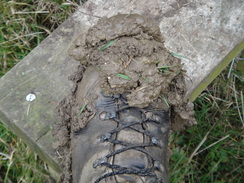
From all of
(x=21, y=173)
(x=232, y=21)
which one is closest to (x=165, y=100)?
(x=232, y=21)

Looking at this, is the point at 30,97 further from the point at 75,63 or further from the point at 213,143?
the point at 213,143

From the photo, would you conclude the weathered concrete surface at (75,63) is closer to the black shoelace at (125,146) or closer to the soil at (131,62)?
the soil at (131,62)

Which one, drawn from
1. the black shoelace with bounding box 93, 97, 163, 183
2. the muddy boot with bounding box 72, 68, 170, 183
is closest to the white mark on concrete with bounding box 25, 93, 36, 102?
the muddy boot with bounding box 72, 68, 170, 183

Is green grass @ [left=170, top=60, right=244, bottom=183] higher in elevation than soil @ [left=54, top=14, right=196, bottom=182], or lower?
lower

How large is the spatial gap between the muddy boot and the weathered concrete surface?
35cm

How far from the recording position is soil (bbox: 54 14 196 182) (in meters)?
1.41

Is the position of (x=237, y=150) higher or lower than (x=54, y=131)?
lower

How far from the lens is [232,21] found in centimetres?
202

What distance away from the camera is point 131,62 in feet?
4.64

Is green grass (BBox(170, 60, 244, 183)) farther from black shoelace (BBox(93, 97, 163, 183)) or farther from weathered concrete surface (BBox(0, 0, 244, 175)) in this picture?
black shoelace (BBox(93, 97, 163, 183))

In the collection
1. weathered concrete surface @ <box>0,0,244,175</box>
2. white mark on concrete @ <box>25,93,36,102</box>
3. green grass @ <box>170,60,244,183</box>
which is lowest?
green grass @ <box>170,60,244,183</box>

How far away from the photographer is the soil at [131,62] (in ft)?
4.61

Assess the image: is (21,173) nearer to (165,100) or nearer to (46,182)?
(46,182)

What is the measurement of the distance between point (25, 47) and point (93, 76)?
43.7 inches
